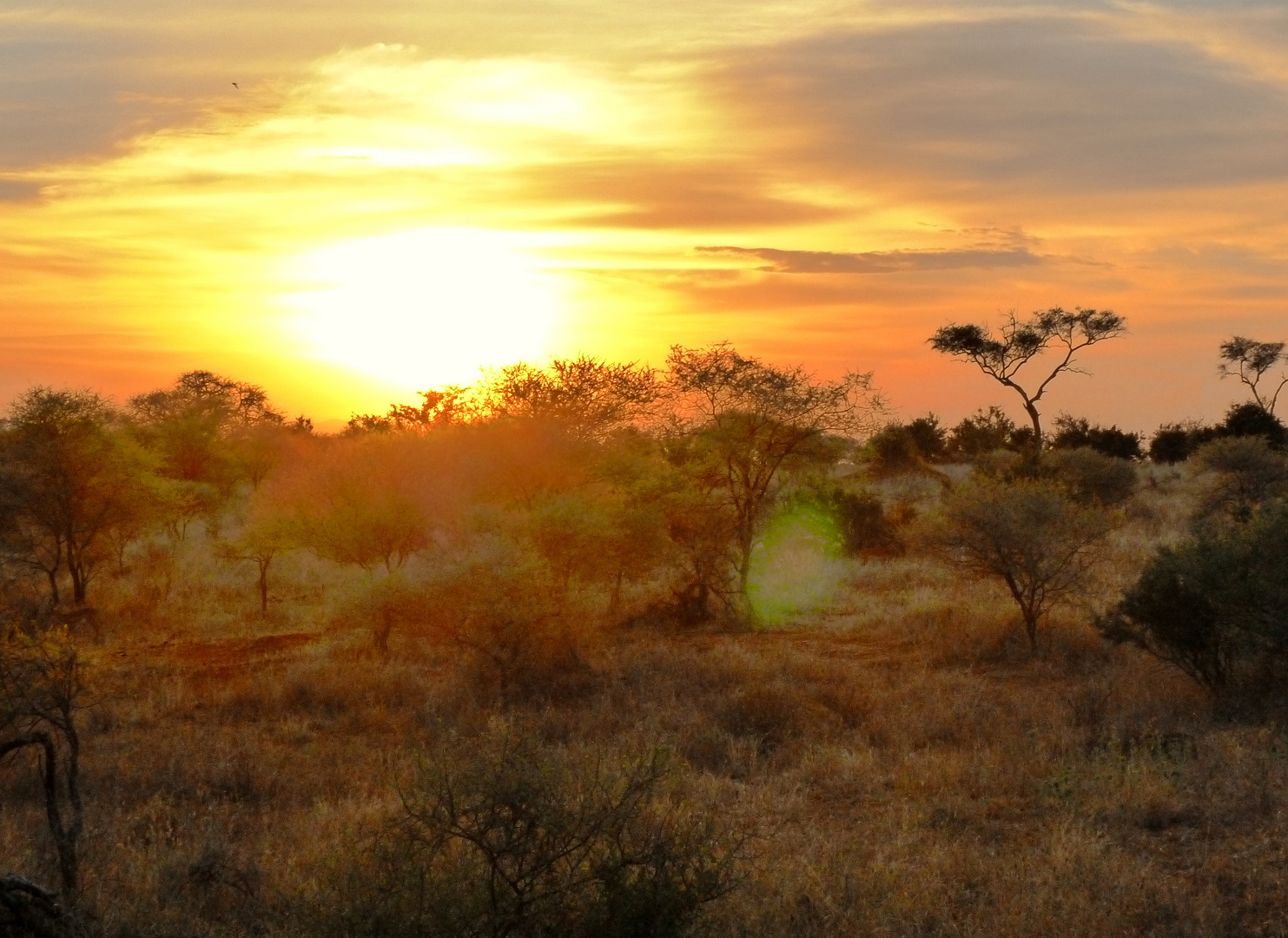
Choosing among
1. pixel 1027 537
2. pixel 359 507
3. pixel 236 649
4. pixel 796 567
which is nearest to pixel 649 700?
pixel 1027 537

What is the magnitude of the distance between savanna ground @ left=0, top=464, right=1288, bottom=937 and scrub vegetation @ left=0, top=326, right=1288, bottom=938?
0.05m

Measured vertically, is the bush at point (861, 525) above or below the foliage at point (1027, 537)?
below

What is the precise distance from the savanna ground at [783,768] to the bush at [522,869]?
0.25 meters

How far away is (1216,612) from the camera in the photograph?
460 inches

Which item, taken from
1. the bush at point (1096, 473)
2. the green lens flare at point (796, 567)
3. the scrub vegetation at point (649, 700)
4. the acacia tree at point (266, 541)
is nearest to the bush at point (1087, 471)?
the bush at point (1096, 473)

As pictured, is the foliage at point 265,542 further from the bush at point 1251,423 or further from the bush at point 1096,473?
the bush at point 1251,423

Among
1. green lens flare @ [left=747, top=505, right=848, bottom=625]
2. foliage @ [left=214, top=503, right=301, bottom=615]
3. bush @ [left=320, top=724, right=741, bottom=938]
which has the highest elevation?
bush @ [left=320, top=724, right=741, bottom=938]

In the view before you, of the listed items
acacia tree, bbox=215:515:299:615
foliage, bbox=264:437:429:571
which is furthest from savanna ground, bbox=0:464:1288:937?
acacia tree, bbox=215:515:299:615

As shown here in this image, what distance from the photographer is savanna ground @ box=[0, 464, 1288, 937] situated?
23.3 feet

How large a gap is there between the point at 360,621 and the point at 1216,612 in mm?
10710

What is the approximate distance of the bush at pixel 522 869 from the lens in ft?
18.9

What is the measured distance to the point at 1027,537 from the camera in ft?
50.7

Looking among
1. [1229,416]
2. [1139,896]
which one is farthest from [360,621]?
[1229,416]

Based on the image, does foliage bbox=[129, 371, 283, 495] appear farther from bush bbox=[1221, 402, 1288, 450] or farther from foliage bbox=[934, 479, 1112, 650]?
bush bbox=[1221, 402, 1288, 450]
